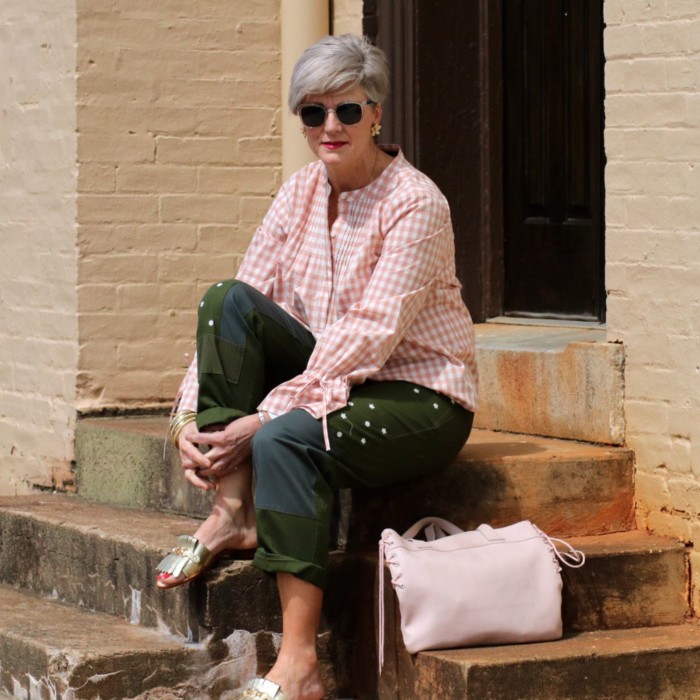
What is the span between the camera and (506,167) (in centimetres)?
610

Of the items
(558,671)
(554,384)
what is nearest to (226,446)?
(558,671)

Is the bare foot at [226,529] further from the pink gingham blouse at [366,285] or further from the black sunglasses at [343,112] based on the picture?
the black sunglasses at [343,112]

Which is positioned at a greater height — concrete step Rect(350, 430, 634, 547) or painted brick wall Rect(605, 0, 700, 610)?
painted brick wall Rect(605, 0, 700, 610)

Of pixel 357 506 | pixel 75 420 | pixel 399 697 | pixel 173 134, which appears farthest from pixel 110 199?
pixel 399 697

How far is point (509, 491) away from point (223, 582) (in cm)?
86

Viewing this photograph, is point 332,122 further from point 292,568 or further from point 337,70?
point 292,568

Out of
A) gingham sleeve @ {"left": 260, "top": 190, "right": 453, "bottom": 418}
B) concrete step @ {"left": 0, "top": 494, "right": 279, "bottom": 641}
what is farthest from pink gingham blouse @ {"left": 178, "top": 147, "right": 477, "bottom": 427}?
concrete step @ {"left": 0, "top": 494, "right": 279, "bottom": 641}

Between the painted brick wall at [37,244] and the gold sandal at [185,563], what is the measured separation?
67.6 inches

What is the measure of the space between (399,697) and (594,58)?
7.93 feet

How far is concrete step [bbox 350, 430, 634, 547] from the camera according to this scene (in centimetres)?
455

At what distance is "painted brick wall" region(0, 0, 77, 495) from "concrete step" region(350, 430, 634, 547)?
5.83 ft

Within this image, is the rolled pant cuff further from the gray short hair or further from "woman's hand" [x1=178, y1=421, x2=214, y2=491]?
the gray short hair

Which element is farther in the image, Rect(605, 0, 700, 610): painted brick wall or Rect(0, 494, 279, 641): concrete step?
Rect(605, 0, 700, 610): painted brick wall

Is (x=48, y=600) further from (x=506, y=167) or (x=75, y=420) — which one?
(x=506, y=167)
